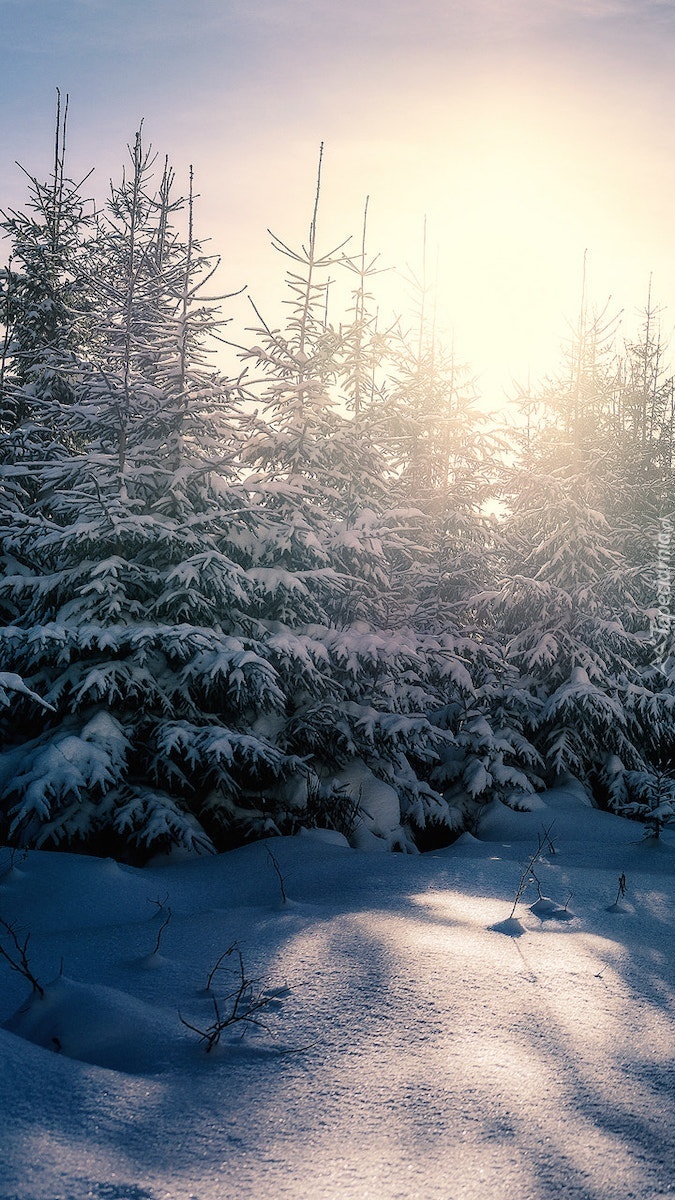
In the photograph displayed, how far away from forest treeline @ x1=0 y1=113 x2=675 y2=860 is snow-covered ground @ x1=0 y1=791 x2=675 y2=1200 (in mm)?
2029

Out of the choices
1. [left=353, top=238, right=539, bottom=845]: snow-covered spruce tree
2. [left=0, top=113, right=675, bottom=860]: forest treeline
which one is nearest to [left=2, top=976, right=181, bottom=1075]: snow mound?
[left=0, top=113, right=675, bottom=860]: forest treeline

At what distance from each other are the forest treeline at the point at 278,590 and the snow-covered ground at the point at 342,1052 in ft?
6.66

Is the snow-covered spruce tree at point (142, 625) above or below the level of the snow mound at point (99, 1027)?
above

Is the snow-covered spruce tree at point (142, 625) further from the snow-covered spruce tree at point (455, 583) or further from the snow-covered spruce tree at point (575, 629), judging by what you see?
the snow-covered spruce tree at point (575, 629)

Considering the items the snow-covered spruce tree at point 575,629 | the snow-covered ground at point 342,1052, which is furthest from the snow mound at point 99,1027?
the snow-covered spruce tree at point 575,629

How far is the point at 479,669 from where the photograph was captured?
14102 millimetres

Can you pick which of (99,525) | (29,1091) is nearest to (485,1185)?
(29,1091)

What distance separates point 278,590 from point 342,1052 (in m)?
6.46

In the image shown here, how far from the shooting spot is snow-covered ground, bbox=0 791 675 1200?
96.3 inches

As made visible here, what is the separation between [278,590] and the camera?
9375 millimetres

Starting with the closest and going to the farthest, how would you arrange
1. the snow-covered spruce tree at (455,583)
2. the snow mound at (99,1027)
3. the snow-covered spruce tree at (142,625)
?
the snow mound at (99,1027) < the snow-covered spruce tree at (142,625) < the snow-covered spruce tree at (455,583)

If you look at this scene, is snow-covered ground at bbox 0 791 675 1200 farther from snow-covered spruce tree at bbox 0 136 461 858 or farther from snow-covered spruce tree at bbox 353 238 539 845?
snow-covered spruce tree at bbox 353 238 539 845

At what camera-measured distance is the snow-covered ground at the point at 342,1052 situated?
2.45 meters

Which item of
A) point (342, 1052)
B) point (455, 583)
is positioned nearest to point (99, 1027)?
point (342, 1052)
